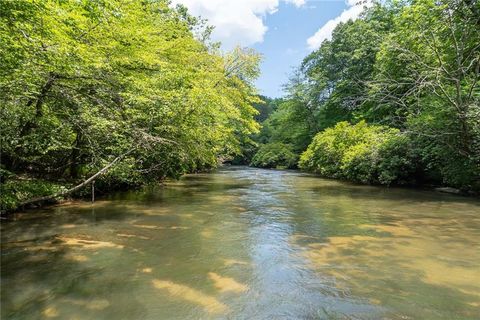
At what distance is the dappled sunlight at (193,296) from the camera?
14.3 ft

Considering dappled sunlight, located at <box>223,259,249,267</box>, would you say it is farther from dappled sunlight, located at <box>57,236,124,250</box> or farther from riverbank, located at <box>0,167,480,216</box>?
riverbank, located at <box>0,167,480,216</box>

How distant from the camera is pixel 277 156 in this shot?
39.0 metres

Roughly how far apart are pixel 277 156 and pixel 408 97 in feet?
76.6

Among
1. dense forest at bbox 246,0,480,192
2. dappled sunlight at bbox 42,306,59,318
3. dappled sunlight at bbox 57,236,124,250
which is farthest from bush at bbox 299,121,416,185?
dappled sunlight at bbox 42,306,59,318

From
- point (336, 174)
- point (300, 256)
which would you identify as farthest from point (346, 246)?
point (336, 174)

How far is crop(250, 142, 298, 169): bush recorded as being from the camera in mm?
37812

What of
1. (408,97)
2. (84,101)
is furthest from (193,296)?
(408,97)

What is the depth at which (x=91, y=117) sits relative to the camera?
813cm

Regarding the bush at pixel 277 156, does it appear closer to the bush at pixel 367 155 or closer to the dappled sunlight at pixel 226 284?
the bush at pixel 367 155

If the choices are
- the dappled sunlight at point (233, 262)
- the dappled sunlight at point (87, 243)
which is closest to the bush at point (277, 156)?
the dappled sunlight at point (87, 243)

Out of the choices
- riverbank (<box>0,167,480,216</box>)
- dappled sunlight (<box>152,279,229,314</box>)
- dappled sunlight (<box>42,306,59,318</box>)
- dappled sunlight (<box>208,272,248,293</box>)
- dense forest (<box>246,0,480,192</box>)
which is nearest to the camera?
dappled sunlight (<box>42,306,59,318</box>)

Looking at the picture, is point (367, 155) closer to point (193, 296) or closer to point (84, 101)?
point (84, 101)

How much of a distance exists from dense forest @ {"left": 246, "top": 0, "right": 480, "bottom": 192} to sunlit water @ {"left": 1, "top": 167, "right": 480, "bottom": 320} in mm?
3934

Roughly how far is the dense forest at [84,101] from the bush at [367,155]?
341 inches
